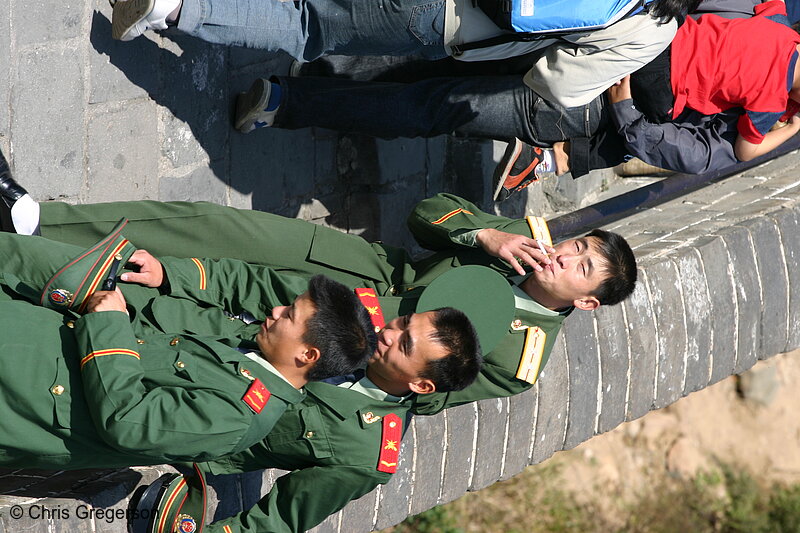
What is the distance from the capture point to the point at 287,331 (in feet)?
9.98

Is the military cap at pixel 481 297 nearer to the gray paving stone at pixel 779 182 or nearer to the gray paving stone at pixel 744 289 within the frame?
the gray paving stone at pixel 744 289

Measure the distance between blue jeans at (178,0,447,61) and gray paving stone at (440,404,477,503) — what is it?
162 cm

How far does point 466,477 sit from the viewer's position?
14.8 ft

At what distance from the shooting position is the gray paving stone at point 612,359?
479 cm

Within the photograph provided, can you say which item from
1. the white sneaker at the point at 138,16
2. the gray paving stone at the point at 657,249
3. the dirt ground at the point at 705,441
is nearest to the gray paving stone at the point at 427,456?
the gray paving stone at the point at 657,249

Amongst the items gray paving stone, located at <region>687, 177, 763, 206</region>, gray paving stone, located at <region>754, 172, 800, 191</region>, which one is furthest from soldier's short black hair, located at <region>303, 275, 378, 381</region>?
gray paving stone, located at <region>754, 172, 800, 191</region>

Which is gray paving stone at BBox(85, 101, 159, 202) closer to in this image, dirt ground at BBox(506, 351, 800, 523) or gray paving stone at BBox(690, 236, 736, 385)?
gray paving stone at BBox(690, 236, 736, 385)

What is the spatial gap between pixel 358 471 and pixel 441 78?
1.97 meters

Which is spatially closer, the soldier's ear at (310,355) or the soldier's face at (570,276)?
the soldier's ear at (310,355)

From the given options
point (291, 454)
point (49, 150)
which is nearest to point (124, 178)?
point (49, 150)

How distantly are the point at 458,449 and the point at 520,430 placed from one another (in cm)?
39

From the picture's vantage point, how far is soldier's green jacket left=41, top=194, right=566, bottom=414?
11.6ft

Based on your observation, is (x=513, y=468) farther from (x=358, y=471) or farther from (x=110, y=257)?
(x=110, y=257)

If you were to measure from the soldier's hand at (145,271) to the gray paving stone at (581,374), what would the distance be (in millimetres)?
2084
